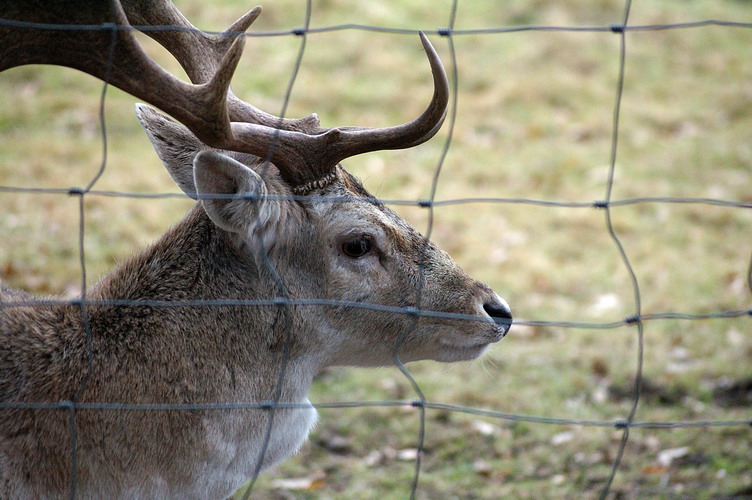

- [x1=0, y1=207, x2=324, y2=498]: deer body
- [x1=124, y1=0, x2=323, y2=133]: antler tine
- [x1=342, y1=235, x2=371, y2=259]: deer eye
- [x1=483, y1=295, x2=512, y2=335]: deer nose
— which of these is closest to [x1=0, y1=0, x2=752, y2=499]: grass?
[x1=483, y1=295, x2=512, y2=335]: deer nose

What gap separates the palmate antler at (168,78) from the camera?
9.87ft

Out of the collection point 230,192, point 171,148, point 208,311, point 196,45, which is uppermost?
point 196,45

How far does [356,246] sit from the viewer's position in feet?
11.4

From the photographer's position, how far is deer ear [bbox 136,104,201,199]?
140 inches

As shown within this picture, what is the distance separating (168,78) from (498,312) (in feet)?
5.17

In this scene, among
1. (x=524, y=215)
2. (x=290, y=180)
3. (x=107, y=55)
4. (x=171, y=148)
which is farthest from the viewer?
(x=524, y=215)

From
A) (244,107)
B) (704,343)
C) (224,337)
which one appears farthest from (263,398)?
(704,343)

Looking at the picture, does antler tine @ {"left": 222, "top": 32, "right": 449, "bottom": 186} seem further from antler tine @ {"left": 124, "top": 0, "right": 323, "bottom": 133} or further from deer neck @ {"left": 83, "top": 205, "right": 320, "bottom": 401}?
deer neck @ {"left": 83, "top": 205, "right": 320, "bottom": 401}

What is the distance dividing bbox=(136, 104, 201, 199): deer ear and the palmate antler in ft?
0.80

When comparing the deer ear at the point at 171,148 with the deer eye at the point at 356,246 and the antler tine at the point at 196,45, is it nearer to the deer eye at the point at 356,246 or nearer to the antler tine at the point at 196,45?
the antler tine at the point at 196,45

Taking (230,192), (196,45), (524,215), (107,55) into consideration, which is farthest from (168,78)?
(524,215)

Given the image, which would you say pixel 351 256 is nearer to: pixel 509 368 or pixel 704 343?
pixel 509 368

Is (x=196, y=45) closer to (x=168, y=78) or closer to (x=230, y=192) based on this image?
(x=168, y=78)

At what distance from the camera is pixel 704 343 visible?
21.9ft
